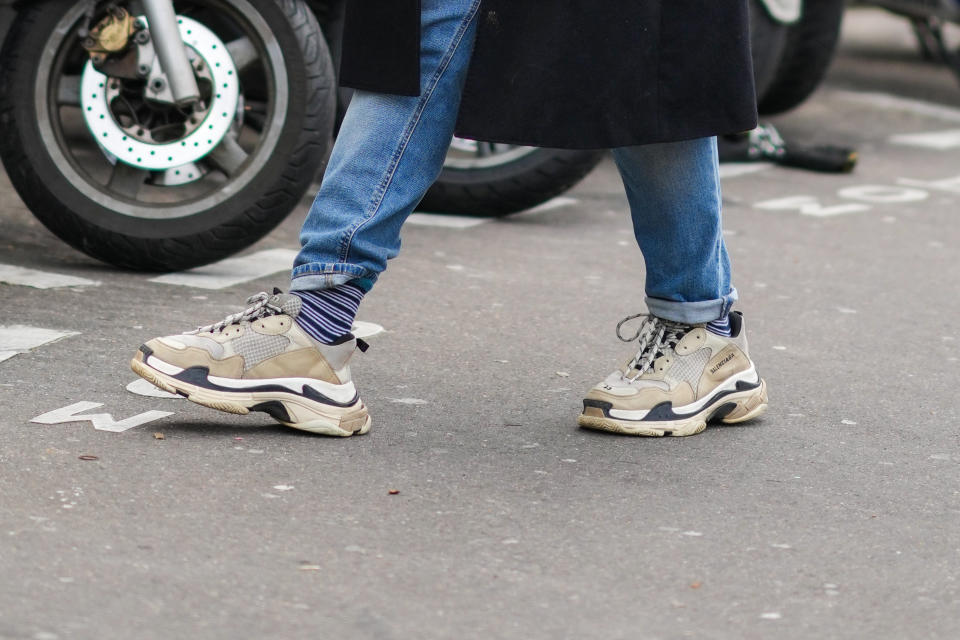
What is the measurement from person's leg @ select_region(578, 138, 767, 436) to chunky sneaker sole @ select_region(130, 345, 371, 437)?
0.48 meters

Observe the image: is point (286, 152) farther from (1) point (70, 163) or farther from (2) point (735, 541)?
(2) point (735, 541)

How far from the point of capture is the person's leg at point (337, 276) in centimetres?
269

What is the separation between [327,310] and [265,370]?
152mm

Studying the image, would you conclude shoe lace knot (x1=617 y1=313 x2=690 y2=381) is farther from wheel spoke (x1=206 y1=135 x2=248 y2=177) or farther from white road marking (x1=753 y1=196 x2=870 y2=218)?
white road marking (x1=753 y1=196 x2=870 y2=218)

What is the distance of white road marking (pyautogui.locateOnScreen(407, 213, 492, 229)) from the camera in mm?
4914

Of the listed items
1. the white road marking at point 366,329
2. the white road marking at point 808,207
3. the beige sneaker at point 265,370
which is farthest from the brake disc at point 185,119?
the white road marking at point 808,207

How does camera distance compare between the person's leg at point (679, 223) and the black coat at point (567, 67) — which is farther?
the person's leg at point (679, 223)

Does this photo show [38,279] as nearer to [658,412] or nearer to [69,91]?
[69,91]

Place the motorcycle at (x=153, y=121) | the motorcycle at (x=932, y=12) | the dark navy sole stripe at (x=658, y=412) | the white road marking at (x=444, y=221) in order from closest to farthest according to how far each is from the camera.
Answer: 1. the dark navy sole stripe at (x=658, y=412)
2. the motorcycle at (x=153, y=121)
3. the white road marking at (x=444, y=221)
4. the motorcycle at (x=932, y=12)

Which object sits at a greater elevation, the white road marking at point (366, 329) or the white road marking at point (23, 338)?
the white road marking at point (23, 338)

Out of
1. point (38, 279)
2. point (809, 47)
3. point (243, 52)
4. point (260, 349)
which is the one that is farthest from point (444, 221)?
point (809, 47)

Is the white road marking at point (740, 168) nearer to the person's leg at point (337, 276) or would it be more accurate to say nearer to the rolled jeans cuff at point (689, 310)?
the rolled jeans cuff at point (689, 310)

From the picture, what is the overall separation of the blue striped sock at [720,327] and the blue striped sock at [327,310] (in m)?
0.69

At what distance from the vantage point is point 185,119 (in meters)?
3.95
